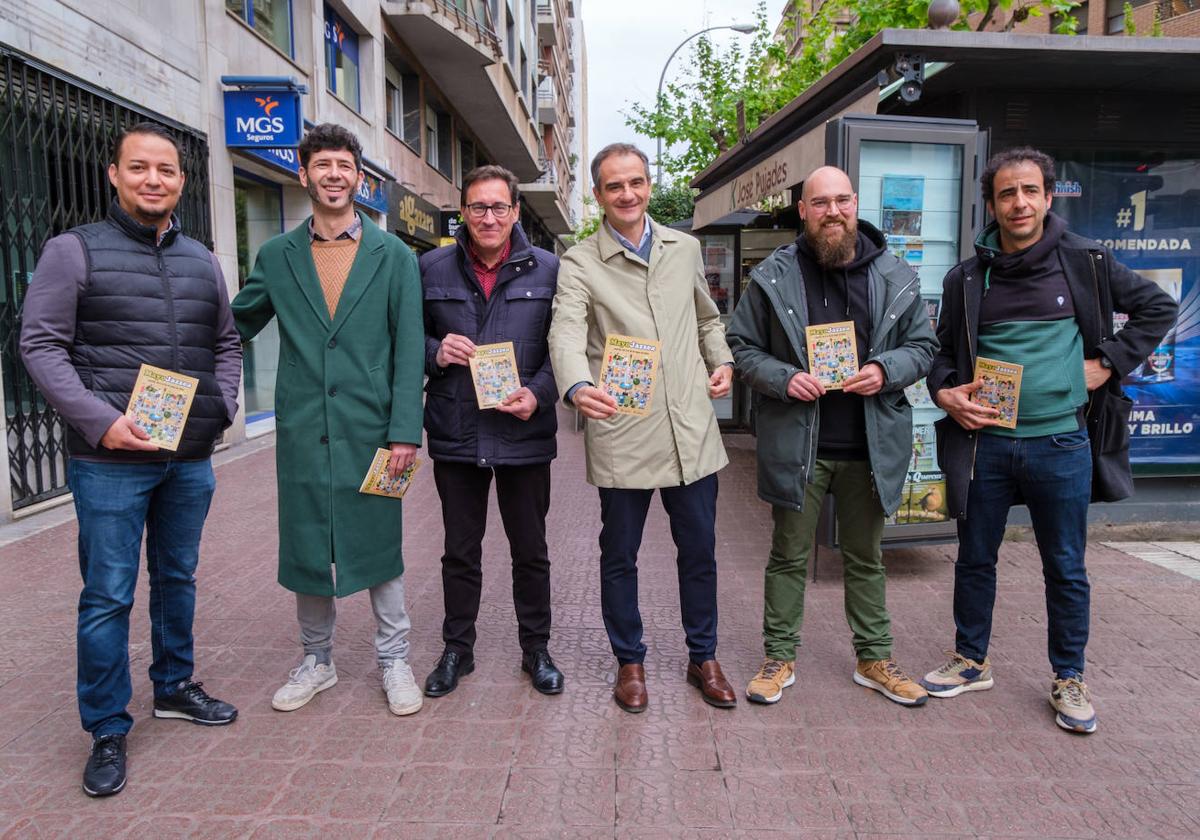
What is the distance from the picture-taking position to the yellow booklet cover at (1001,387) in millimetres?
3480

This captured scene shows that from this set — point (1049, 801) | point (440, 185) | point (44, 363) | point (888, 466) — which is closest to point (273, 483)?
point (44, 363)

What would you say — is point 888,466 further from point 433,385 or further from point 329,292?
point 329,292

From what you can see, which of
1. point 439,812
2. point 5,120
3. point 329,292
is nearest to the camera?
point 439,812

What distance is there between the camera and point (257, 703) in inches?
143

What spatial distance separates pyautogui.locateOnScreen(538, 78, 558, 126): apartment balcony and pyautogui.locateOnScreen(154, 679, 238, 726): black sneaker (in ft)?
123

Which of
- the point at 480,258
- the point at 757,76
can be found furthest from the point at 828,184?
the point at 757,76

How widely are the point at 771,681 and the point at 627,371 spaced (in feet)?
4.57

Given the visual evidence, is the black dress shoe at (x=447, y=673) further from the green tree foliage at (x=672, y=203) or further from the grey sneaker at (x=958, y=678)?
the green tree foliage at (x=672, y=203)

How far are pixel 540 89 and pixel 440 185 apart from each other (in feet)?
60.3

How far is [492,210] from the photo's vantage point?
11.7 ft

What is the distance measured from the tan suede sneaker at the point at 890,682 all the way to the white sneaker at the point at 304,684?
2.20 meters

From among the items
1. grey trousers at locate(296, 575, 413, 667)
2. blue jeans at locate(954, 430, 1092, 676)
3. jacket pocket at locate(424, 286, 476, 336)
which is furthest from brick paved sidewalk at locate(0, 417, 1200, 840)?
jacket pocket at locate(424, 286, 476, 336)

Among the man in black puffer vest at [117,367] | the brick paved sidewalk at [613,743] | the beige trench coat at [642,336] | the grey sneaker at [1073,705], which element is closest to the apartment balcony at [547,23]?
the brick paved sidewalk at [613,743]

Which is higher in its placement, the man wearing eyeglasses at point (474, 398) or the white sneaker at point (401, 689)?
the man wearing eyeglasses at point (474, 398)
